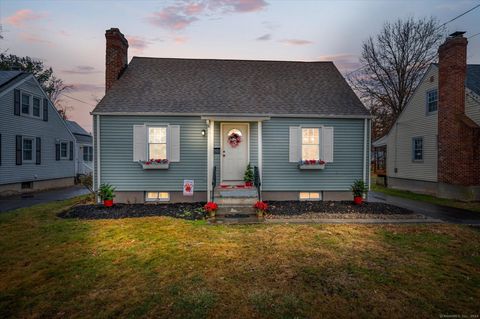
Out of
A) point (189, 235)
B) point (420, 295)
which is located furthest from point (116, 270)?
point (420, 295)

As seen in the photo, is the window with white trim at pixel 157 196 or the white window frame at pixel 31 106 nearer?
the window with white trim at pixel 157 196

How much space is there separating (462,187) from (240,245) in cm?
1219

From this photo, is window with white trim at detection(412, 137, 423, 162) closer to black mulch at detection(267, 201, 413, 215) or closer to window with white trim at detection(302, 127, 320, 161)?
black mulch at detection(267, 201, 413, 215)

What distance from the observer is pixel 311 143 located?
10.2m

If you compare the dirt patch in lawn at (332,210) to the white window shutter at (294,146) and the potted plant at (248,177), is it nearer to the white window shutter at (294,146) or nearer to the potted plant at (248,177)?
the potted plant at (248,177)

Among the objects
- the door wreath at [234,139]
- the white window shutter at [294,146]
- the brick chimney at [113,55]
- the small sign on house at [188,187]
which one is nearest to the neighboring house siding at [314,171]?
the white window shutter at [294,146]

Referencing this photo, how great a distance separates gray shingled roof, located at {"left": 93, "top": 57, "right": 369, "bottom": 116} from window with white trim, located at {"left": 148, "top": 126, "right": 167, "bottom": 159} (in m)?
0.78

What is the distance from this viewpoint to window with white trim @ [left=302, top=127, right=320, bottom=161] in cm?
1018

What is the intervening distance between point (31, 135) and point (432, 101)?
77.0 feet

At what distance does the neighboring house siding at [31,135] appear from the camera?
1320 cm

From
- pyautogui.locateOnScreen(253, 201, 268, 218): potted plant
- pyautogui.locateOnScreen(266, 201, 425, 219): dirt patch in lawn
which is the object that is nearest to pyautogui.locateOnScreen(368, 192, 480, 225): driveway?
pyautogui.locateOnScreen(266, 201, 425, 219): dirt patch in lawn

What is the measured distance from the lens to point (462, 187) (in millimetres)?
11742

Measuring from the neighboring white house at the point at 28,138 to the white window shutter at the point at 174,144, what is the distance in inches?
396

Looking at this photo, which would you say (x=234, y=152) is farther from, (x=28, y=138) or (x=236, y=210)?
(x=28, y=138)
